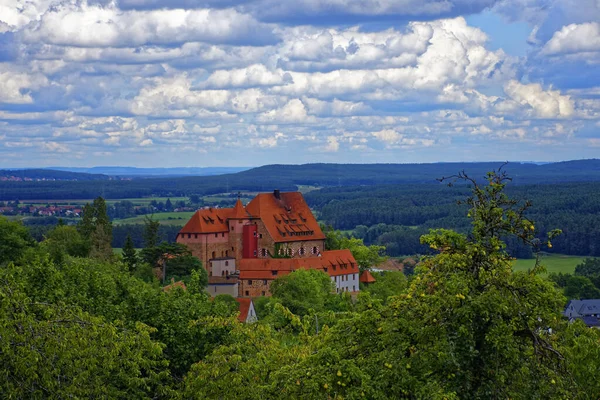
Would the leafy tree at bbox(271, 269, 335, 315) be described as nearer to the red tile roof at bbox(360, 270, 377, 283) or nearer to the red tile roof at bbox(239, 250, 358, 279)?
the red tile roof at bbox(239, 250, 358, 279)

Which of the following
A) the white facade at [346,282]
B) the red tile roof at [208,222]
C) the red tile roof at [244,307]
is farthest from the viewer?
the red tile roof at [208,222]

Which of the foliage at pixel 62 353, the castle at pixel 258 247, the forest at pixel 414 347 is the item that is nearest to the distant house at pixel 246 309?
the castle at pixel 258 247

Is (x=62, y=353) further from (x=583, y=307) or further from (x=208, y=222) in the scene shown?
(x=583, y=307)

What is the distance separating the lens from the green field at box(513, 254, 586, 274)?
6531 inches

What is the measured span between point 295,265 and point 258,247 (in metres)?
7.39

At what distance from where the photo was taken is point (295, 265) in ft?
352

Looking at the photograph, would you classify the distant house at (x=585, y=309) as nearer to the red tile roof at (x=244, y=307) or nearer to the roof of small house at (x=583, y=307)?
the roof of small house at (x=583, y=307)

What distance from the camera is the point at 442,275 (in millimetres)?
21953

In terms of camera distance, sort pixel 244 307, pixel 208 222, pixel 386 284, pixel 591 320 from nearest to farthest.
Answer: pixel 244 307 → pixel 386 284 → pixel 208 222 → pixel 591 320

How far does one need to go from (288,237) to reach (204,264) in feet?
32.5

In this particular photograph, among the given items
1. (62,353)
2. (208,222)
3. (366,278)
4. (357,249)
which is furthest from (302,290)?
(62,353)

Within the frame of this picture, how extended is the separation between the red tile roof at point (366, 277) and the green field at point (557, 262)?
48.2m

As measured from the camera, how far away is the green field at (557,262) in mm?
165887

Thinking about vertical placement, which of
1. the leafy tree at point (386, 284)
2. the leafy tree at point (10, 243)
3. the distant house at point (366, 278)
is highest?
the leafy tree at point (10, 243)
